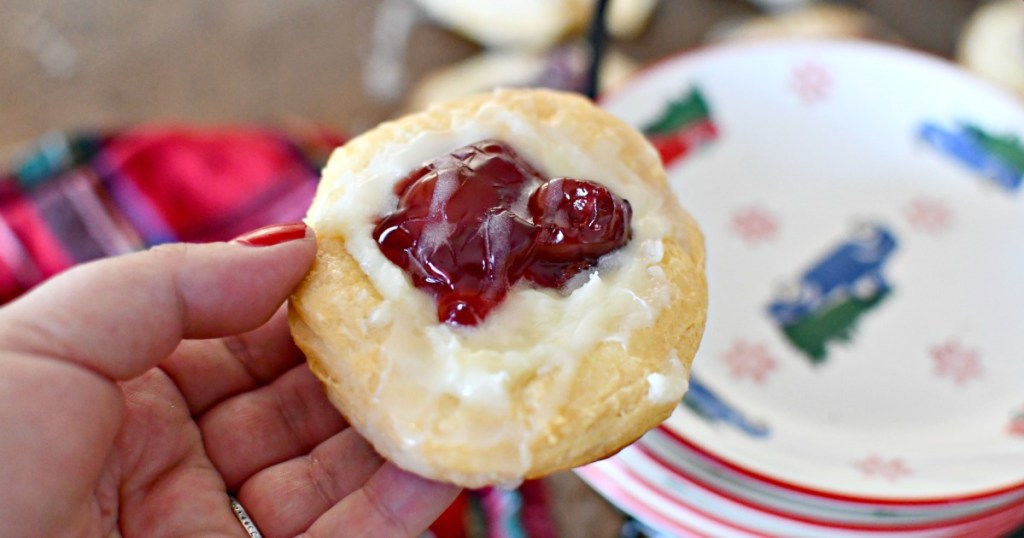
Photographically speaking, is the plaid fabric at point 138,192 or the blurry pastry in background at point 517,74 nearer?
the plaid fabric at point 138,192

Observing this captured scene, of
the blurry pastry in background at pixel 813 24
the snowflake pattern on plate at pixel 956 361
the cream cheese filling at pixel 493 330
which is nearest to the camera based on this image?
the cream cheese filling at pixel 493 330

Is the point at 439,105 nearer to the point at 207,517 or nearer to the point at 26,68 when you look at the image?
the point at 207,517

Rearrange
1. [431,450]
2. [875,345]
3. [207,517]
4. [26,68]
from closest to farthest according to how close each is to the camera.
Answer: [431,450] < [207,517] < [875,345] < [26,68]

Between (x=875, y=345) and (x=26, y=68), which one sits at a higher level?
(x=26, y=68)

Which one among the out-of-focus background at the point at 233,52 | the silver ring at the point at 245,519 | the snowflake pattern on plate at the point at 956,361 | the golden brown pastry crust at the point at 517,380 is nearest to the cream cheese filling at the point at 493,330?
the golden brown pastry crust at the point at 517,380

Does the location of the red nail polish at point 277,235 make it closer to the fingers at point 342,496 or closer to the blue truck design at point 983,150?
the fingers at point 342,496

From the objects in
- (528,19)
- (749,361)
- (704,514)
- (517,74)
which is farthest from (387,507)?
(528,19)

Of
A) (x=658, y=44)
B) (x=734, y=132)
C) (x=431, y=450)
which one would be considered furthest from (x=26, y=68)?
(x=431, y=450)
